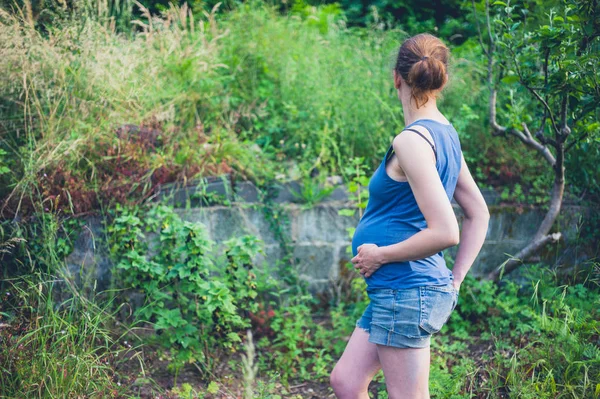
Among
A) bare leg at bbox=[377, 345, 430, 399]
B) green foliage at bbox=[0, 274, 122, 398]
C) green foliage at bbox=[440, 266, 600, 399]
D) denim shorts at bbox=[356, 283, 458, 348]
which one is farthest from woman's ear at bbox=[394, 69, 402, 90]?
green foliage at bbox=[0, 274, 122, 398]

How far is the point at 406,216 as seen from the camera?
2215mm

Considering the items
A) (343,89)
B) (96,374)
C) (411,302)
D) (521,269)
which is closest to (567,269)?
(521,269)

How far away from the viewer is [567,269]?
446 centimetres

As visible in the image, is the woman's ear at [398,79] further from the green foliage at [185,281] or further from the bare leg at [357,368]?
the green foliage at [185,281]

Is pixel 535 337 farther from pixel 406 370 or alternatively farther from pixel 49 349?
pixel 49 349

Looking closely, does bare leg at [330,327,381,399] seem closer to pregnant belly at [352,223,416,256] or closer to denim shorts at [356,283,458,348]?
denim shorts at [356,283,458,348]

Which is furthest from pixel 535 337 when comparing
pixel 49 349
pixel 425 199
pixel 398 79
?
pixel 49 349

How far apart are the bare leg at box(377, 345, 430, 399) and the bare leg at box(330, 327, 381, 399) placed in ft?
0.60

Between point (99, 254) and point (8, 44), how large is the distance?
5.45ft

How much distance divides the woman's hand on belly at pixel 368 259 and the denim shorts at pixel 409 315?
0.31ft

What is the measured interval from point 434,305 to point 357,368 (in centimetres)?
47

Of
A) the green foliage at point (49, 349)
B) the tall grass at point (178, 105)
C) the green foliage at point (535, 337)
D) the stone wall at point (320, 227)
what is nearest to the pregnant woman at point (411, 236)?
the green foliage at point (535, 337)

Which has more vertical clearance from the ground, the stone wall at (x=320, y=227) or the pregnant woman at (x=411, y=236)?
the pregnant woman at (x=411, y=236)

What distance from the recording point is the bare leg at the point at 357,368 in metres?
2.40
